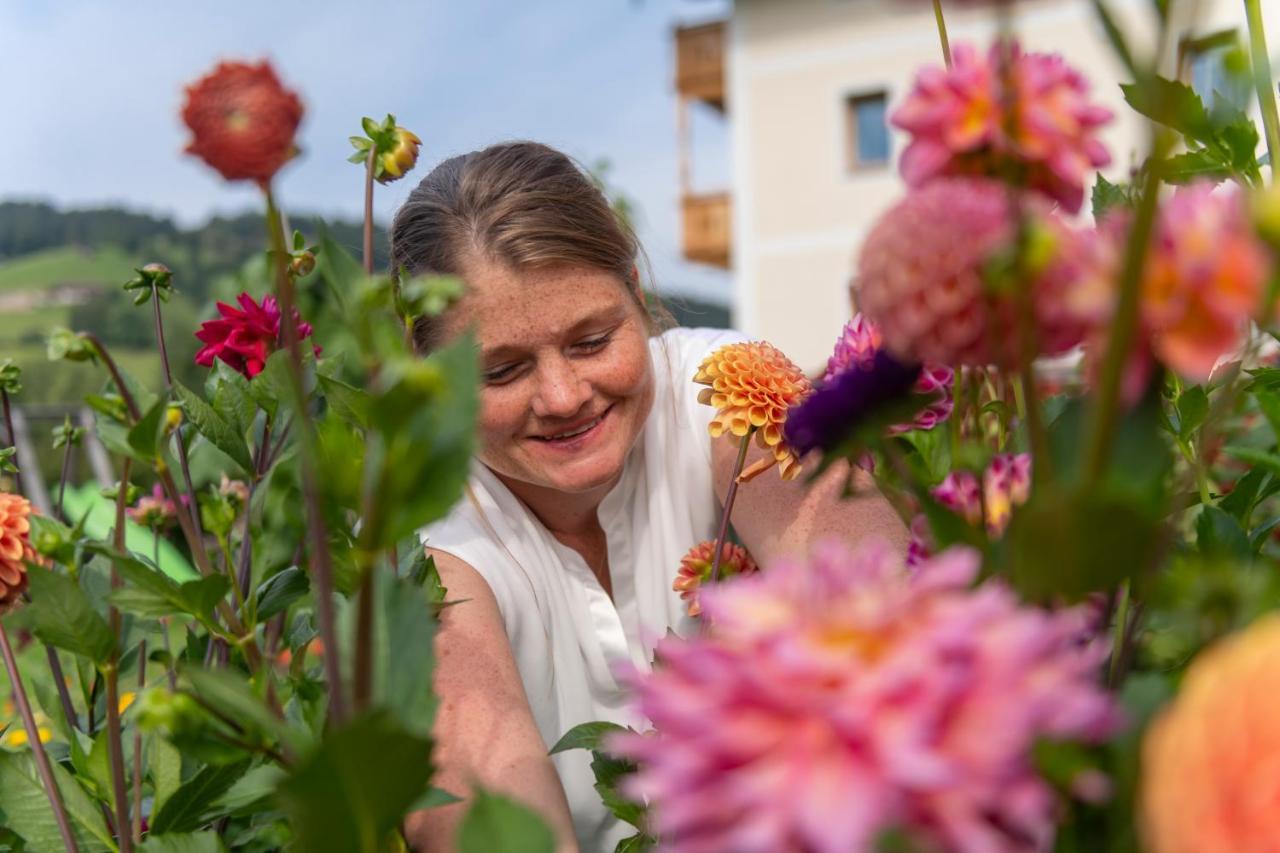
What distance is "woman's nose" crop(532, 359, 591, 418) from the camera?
110cm

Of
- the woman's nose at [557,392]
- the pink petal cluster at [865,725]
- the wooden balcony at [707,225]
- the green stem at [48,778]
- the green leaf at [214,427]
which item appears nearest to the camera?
the pink petal cluster at [865,725]

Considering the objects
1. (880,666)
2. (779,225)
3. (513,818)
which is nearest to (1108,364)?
(880,666)

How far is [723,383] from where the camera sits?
33.4 inches

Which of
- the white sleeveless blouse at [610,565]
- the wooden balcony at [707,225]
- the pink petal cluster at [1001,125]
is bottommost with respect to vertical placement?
the white sleeveless blouse at [610,565]

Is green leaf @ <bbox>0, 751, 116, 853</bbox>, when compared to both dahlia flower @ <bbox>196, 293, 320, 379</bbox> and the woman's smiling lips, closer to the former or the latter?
dahlia flower @ <bbox>196, 293, 320, 379</bbox>

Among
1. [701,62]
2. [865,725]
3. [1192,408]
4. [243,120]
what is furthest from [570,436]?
[701,62]

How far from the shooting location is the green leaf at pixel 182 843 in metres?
0.58

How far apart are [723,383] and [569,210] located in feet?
1.32

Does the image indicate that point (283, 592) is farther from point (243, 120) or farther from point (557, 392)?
point (557, 392)

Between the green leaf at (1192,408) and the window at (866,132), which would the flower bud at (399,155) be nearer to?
the green leaf at (1192,408)

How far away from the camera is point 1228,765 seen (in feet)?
0.77

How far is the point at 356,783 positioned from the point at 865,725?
5.6 inches

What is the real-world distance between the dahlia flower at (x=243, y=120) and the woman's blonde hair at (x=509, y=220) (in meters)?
0.71

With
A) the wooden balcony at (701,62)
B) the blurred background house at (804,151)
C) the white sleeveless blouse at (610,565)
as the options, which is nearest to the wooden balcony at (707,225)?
the blurred background house at (804,151)
